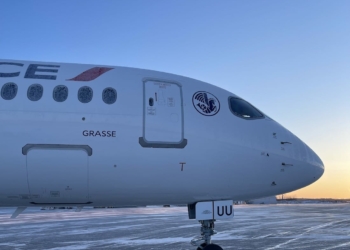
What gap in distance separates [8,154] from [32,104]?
1.05 meters

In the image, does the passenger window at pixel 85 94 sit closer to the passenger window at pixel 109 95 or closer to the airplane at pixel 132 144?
the airplane at pixel 132 144

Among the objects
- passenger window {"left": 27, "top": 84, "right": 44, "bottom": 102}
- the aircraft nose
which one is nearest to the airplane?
passenger window {"left": 27, "top": 84, "right": 44, "bottom": 102}

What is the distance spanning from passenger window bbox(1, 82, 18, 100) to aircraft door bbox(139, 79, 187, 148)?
101 inches

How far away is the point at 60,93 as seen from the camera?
24.9 feet

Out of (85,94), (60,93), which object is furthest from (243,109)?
(60,93)

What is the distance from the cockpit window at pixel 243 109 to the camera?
884 centimetres

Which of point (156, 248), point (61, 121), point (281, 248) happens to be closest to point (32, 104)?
point (61, 121)

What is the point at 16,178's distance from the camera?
7.28m

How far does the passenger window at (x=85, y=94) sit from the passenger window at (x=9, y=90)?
124cm

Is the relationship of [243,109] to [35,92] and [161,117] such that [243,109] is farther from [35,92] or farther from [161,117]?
[35,92]

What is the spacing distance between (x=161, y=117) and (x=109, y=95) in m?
1.16

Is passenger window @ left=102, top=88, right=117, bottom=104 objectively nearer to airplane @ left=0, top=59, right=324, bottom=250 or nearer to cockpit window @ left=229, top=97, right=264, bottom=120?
airplane @ left=0, top=59, right=324, bottom=250

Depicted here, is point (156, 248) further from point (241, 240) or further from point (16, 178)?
point (16, 178)

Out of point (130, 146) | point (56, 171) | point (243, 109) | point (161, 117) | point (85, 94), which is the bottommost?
point (56, 171)
